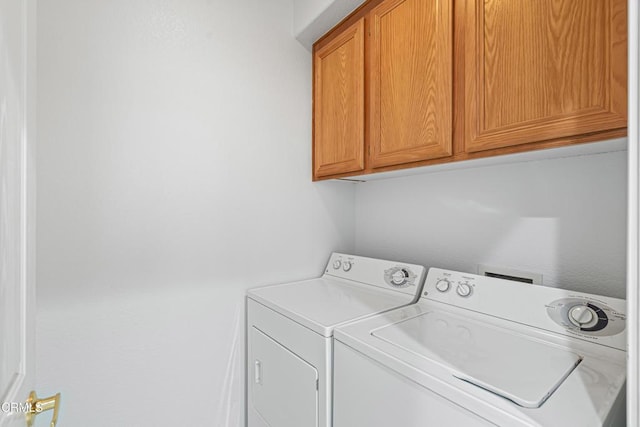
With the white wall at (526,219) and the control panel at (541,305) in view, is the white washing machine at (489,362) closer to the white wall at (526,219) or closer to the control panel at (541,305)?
the control panel at (541,305)

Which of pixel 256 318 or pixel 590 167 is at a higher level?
pixel 590 167

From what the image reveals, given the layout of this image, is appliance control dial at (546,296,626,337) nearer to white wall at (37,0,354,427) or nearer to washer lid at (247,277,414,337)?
washer lid at (247,277,414,337)

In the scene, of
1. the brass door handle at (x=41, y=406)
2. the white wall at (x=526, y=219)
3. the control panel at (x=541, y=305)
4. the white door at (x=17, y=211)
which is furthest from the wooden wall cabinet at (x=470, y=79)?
the brass door handle at (x=41, y=406)

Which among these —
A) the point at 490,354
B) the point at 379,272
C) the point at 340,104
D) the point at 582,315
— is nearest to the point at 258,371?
the point at 379,272

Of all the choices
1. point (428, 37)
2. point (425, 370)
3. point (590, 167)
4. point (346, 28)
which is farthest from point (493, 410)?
point (346, 28)

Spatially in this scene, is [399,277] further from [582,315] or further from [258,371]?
[258,371]

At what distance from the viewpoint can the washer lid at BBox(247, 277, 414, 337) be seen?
1176mm

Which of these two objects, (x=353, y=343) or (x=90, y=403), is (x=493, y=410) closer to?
(x=353, y=343)

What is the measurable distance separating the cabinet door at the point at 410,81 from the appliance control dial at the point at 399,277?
55 centimetres

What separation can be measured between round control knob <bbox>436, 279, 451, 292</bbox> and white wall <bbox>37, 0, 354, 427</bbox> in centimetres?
83

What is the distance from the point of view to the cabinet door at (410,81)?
1.13 metres

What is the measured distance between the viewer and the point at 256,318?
1.52 meters

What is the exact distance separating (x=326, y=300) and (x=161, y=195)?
93cm

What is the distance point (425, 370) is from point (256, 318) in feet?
3.13
